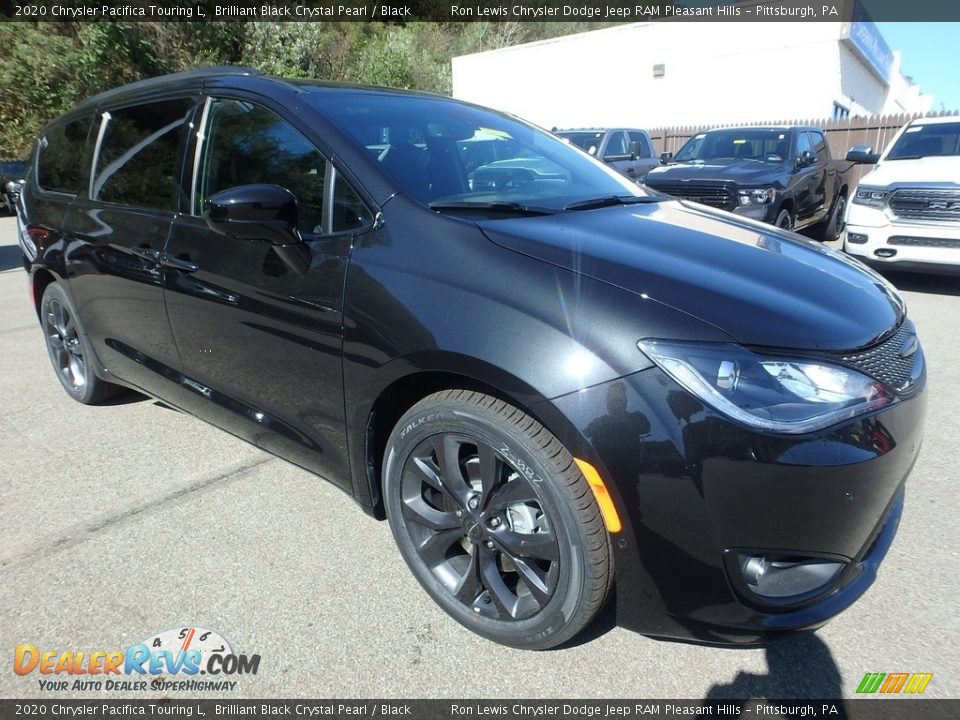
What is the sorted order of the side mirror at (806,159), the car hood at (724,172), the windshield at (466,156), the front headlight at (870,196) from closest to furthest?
the windshield at (466,156) → the front headlight at (870,196) → the car hood at (724,172) → the side mirror at (806,159)

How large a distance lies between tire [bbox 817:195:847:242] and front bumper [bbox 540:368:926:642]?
30.1 feet

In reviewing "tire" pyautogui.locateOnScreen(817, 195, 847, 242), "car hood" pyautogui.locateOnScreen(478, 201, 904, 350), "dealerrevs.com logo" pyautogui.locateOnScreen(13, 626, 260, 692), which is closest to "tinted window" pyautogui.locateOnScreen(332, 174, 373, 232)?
"car hood" pyautogui.locateOnScreen(478, 201, 904, 350)

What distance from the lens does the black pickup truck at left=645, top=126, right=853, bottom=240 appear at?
7121 millimetres

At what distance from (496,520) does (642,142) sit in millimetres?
10692

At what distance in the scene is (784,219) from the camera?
747 cm

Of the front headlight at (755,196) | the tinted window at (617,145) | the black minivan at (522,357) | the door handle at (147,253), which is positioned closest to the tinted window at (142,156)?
the black minivan at (522,357)

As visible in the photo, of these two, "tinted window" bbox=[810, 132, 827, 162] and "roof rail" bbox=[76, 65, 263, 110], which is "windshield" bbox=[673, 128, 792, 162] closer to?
"tinted window" bbox=[810, 132, 827, 162]

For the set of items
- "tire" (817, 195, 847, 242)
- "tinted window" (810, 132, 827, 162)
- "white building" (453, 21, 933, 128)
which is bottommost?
"tire" (817, 195, 847, 242)

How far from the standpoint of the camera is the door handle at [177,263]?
8.67ft

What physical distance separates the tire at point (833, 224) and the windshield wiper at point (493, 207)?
8921 mm

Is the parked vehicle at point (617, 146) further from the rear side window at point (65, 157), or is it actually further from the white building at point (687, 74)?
the white building at point (687, 74)

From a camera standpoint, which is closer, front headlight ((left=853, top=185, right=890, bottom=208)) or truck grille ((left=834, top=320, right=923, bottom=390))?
truck grille ((left=834, top=320, right=923, bottom=390))

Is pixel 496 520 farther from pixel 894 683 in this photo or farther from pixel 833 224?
pixel 833 224

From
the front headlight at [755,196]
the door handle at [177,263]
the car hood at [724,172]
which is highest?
the car hood at [724,172]
